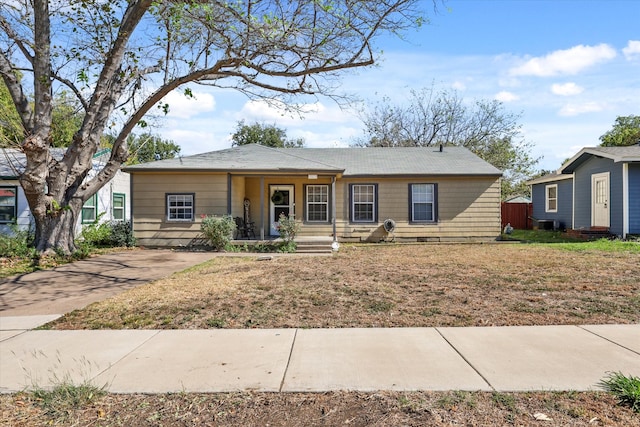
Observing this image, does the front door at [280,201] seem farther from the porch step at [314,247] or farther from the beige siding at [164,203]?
the porch step at [314,247]

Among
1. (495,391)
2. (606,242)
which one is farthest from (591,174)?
(495,391)

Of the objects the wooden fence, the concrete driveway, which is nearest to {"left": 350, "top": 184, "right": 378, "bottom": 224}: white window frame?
the concrete driveway

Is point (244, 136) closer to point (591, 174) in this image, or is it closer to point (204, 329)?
point (591, 174)

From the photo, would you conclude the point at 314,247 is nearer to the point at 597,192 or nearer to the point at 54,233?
the point at 54,233

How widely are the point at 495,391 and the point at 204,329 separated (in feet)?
11.2

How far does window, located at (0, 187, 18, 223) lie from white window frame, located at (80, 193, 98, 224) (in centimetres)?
224

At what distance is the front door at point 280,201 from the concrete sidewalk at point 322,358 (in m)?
12.1

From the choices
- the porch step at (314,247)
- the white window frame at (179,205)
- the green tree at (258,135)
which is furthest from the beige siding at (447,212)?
the green tree at (258,135)

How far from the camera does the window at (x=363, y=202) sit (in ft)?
55.7

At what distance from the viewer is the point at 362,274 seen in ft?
28.5

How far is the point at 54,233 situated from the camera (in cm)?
1252

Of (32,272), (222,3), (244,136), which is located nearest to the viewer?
(222,3)

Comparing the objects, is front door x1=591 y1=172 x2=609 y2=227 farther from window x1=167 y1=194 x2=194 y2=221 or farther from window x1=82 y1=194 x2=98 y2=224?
window x1=82 y1=194 x2=98 y2=224

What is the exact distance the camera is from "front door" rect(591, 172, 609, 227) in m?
16.8
